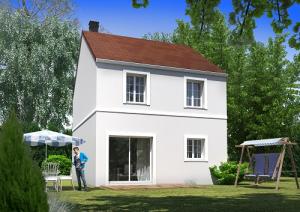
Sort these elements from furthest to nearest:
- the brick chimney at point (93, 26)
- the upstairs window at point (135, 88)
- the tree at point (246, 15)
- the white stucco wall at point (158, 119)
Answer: the brick chimney at point (93, 26) → the upstairs window at point (135, 88) → the white stucco wall at point (158, 119) → the tree at point (246, 15)

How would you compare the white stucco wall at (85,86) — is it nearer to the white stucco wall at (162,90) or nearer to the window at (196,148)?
the white stucco wall at (162,90)

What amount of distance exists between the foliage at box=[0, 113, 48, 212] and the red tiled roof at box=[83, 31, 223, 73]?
58.0ft

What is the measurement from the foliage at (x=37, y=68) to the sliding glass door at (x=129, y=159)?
546 inches

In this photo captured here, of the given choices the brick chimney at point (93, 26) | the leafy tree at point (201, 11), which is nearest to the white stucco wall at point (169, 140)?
the brick chimney at point (93, 26)

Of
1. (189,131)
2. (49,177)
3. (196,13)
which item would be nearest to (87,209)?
(196,13)

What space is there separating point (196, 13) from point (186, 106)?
16.3 m

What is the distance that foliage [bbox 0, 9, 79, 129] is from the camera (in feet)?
115

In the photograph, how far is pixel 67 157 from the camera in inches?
1310

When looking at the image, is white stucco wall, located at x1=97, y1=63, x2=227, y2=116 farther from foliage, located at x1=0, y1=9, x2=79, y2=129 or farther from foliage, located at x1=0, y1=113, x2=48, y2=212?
foliage, located at x1=0, y1=113, x2=48, y2=212

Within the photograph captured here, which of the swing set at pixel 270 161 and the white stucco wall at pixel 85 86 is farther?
the white stucco wall at pixel 85 86

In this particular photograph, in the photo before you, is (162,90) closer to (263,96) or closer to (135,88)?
(135,88)

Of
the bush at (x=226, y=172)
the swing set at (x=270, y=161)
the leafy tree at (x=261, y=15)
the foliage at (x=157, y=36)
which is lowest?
the bush at (x=226, y=172)

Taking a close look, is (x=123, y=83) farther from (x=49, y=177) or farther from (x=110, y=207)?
(x=110, y=207)

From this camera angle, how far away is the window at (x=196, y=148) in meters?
24.8
